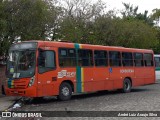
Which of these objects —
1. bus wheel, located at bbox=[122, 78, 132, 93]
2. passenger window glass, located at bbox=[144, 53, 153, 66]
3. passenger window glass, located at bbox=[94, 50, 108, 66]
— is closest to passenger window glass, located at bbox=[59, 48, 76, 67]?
passenger window glass, located at bbox=[94, 50, 108, 66]

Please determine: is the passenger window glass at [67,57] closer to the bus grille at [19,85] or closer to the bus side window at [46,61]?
the bus side window at [46,61]

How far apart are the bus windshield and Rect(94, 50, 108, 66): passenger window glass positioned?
15.4 feet

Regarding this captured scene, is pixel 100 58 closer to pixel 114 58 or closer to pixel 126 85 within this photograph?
pixel 114 58

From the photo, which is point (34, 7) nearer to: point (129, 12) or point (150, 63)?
point (150, 63)

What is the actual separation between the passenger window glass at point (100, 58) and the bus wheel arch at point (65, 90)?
2.62 meters

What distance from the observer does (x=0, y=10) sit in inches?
759

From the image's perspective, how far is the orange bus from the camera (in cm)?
1647

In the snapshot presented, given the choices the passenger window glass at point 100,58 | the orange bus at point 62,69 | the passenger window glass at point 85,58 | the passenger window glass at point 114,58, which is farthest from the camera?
the passenger window glass at point 114,58

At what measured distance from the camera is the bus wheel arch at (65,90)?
17.6 m

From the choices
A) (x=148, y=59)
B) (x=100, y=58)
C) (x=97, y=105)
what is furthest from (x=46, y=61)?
(x=148, y=59)

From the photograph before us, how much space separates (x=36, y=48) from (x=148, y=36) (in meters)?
27.8

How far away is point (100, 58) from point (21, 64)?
5.50 m

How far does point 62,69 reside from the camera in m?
17.7

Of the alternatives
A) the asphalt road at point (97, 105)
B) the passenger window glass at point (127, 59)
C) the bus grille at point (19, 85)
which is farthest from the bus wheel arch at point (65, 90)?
the passenger window glass at point (127, 59)
